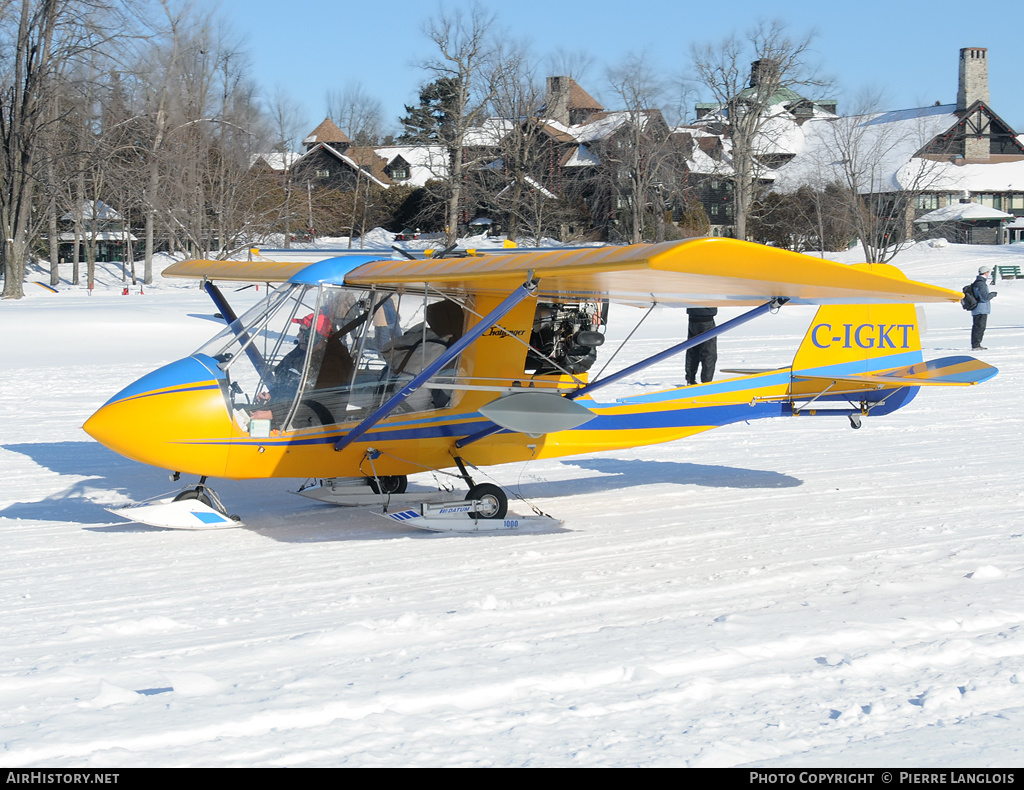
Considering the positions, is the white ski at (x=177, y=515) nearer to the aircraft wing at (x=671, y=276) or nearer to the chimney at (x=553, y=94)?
the aircraft wing at (x=671, y=276)

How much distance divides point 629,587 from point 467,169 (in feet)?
161

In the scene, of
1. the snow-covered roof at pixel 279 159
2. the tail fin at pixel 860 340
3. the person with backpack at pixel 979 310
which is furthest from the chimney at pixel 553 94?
the tail fin at pixel 860 340

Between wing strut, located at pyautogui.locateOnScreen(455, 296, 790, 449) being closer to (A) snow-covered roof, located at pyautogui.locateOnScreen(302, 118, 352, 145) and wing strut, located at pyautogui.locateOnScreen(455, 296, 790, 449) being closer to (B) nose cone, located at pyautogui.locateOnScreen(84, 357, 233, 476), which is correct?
(B) nose cone, located at pyautogui.locateOnScreen(84, 357, 233, 476)

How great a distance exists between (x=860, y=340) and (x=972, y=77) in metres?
76.0

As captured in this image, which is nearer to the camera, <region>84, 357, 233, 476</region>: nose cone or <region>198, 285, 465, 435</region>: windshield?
<region>84, 357, 233, 476</region>: nose cone

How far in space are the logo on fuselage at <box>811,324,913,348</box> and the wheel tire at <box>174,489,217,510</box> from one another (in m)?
5.94

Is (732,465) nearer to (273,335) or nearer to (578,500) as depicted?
(578,500)

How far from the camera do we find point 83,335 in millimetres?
23094

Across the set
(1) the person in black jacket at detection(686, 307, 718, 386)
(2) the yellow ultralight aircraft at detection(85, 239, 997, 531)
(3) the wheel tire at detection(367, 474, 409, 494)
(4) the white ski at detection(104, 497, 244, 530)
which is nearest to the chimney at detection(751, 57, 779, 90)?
(1) the person in black jacket at detection(686, 307, 718, 386)

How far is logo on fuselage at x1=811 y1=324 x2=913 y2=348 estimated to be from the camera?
9.59 m

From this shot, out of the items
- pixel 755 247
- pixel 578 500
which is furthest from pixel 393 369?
pixel 755 247

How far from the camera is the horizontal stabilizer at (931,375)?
8.90 metres

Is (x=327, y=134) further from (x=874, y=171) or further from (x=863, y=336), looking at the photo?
(x=863, y=336)

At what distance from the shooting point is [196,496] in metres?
7.33
